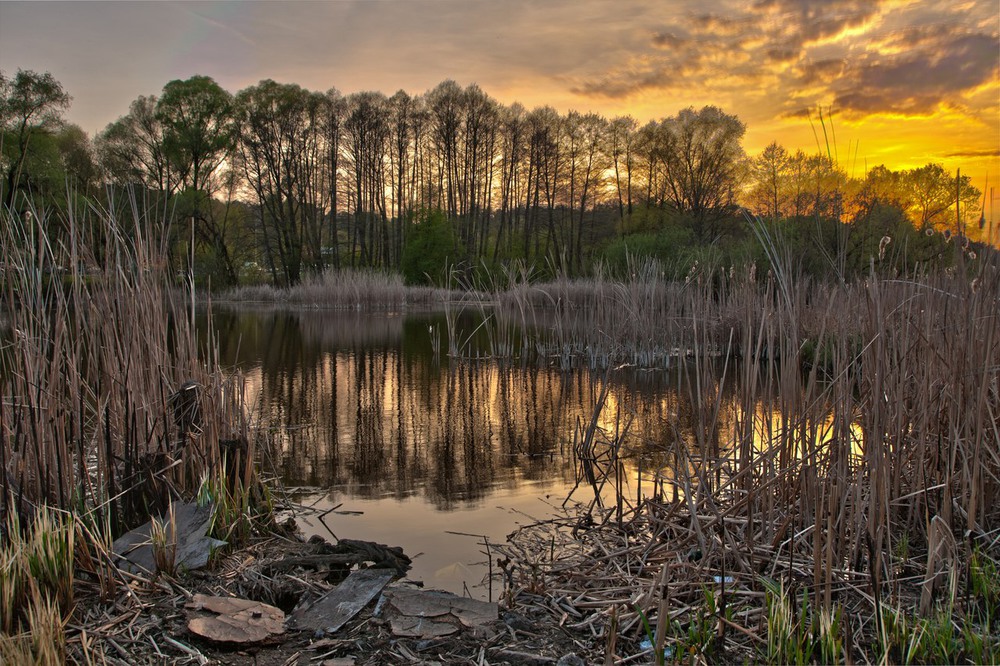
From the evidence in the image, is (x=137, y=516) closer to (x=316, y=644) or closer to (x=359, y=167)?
(x=316, y=644)

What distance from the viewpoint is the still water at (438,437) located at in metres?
3.58

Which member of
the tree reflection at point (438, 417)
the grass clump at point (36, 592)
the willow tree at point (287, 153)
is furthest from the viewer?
the willow tree at point (287, 153)

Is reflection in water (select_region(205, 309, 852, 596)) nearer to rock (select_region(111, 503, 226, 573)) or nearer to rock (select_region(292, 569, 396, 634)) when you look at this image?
rock (select_region(292, 569, 396, 634))

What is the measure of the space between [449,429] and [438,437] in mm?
293

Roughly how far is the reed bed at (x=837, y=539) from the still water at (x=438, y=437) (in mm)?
410

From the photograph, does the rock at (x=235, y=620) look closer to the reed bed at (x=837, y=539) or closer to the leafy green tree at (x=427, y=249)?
the reed bed at (x=837, y=539)

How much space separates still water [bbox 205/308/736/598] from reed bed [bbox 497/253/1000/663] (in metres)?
0.41

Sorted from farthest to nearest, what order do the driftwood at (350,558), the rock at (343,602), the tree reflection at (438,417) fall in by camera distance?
the tree reflection at (438,417), the driftwood at (350,558), the rock at (343,602)

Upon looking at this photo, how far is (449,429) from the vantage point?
19.6ft

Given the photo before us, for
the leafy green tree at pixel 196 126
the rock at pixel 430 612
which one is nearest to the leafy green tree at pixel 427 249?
the leafy green tree at pixel 196 126

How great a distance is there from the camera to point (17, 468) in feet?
8.71

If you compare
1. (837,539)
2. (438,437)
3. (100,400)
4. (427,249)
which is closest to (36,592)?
(100,400)

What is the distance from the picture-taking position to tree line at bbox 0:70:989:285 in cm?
3041

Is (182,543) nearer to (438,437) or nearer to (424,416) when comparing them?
(438,437)
